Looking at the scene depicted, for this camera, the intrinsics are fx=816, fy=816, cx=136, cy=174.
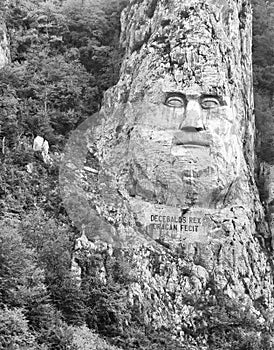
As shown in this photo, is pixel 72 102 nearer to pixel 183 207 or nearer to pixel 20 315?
pixel 183 207

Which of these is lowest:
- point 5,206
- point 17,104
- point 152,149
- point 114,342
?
point 114,342

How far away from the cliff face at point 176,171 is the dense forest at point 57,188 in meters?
0.62

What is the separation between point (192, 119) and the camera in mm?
21797

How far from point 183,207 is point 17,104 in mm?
5710

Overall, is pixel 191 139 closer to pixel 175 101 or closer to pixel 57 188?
pixel 175 101

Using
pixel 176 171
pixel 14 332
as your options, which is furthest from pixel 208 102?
pixel 14 332

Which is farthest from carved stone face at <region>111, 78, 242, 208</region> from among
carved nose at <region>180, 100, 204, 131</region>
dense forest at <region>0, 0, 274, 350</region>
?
dense forest at <region>0, 0, 274, 350</region>

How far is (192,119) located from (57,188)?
13.3ft

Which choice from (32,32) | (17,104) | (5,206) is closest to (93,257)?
(5,206)

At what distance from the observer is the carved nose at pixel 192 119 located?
71.3 feet

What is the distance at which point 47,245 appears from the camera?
19.1 metres

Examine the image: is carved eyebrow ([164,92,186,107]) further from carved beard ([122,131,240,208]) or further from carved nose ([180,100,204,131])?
carved beard ([122,131,240,208])

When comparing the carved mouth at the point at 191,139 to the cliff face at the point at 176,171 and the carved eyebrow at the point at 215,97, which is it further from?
the carved eyebrow at the point at 215,97

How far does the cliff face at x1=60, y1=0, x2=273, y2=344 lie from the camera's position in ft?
67.8
